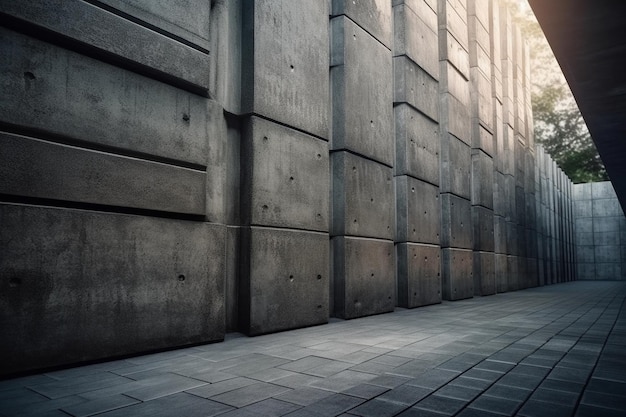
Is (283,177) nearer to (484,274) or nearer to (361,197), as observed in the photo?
(361,197)

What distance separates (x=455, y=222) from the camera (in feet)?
37.8

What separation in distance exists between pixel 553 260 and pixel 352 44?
75.0 feet

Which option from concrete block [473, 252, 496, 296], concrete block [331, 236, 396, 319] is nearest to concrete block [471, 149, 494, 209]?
concrete block [473, 252, 496, 296]

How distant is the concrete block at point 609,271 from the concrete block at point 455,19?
2517cm

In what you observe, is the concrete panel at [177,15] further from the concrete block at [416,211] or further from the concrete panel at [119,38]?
the concrete block at [416,211]

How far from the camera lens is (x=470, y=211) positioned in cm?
1266

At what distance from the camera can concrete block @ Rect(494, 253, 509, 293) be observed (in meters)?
15.1

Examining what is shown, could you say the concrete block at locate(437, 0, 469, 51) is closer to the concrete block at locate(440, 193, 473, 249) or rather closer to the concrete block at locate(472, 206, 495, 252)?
the concrete block at locate(440, 193, 473, 249)

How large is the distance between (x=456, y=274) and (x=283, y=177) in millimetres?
7241

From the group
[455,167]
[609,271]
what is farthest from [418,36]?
[609,271]

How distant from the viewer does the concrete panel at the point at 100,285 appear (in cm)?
341

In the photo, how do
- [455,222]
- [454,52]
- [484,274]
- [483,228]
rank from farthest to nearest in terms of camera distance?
[483,228] → [484,274] → [454,52] → [455,222]

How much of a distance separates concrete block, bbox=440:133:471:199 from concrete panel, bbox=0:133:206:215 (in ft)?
26.5

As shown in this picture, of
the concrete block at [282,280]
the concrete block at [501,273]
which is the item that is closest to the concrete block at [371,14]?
the concrete block at [282,280]
